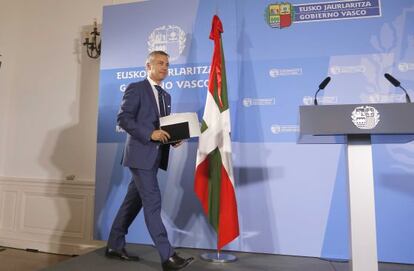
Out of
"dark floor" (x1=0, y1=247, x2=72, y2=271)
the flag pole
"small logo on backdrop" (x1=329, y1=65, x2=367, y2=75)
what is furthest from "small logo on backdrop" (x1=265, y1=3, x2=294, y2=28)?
"dark floor" (x1=0, y1=247, x2=72, y2=271)

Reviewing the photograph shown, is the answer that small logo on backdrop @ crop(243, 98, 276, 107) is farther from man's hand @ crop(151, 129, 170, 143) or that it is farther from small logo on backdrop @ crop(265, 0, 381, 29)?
man's hand @ crop(151, 129, 170, 143)

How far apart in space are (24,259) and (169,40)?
2449 mm

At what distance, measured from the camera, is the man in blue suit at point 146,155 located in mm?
1958

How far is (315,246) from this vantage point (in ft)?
7.64

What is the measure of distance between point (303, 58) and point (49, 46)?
9.18 feet

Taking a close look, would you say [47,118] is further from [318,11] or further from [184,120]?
[318,11]

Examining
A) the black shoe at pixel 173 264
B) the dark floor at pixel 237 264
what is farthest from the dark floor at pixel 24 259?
the black shoe at pixel 173 264

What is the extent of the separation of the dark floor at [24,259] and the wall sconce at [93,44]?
6.74 ft

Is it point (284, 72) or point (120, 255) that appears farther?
point (284, 72)

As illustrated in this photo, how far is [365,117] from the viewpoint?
49.9 inches

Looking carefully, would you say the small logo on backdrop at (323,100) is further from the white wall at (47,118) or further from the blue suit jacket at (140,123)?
the white wall at (47,118)

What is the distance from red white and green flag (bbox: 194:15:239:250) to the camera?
2260 mm

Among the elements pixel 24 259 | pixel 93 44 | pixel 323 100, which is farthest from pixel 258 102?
pixel 24 259

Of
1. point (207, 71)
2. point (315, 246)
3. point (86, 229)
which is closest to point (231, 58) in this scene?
point (207, 71)
